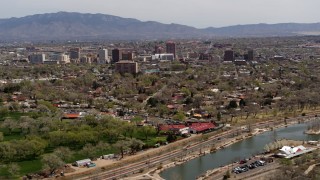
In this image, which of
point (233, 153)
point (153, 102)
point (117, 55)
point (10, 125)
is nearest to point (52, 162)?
point (233, 153)

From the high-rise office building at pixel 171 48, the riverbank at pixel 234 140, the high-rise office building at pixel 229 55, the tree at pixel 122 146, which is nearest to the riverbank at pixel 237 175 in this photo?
the riverbank at pixel 234 140

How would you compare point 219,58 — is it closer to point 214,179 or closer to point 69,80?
point 69,80

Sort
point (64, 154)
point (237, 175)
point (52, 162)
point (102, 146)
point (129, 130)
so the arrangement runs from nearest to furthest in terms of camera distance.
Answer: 1. point (237, 175)
2. point (52, 162)
3. point (64, 154)
4. point (102, 146)
5. point (129, 130)

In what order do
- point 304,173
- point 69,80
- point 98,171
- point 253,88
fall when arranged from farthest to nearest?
point 69,80
point 253,88
point 98,171
point 304,173

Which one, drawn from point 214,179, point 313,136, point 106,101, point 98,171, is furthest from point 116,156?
point 106,101

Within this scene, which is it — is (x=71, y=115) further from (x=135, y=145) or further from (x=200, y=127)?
(x=135, y=145)

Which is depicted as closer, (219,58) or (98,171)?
(98,171)

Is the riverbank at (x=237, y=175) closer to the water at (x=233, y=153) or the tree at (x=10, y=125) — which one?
the water at (x=233, y=153)

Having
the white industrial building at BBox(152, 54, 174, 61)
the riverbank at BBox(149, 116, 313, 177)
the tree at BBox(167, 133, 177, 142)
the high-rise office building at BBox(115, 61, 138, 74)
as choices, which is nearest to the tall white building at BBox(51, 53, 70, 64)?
the white industrial building at BBox(152, 54, 174, 61)

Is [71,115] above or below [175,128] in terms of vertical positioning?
below
